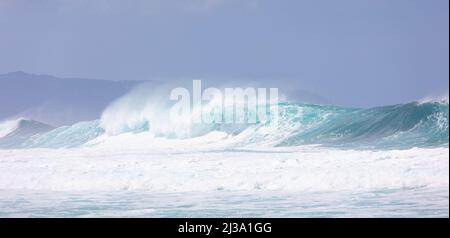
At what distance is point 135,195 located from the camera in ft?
18.2

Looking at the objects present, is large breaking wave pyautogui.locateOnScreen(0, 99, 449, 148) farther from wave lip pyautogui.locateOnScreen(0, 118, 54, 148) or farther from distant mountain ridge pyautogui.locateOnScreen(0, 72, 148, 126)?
distant mountain ridge pyautogui.locateOnScreen(0, 72, 148, 126)

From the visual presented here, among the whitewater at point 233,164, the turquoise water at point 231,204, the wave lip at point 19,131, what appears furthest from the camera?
the wave lip at point 19,131

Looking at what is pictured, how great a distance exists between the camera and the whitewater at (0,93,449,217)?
4.96 meters

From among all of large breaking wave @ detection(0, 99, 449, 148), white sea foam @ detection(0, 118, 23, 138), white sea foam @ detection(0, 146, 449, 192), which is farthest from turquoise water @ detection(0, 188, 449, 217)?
large breaking wave @ detection(0, 99, 449, 148)

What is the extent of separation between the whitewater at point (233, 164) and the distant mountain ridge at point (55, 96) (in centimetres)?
13

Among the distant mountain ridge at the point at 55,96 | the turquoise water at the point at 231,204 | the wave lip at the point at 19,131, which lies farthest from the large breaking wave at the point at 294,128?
the turquoise water at the point at 231,204

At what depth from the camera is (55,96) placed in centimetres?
684

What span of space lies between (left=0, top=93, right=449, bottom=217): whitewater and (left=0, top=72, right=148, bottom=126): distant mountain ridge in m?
0.13

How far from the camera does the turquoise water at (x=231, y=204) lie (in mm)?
4652

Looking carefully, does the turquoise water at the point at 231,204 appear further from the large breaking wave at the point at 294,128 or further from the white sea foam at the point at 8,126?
the large breaking wave at the point at 294,128
